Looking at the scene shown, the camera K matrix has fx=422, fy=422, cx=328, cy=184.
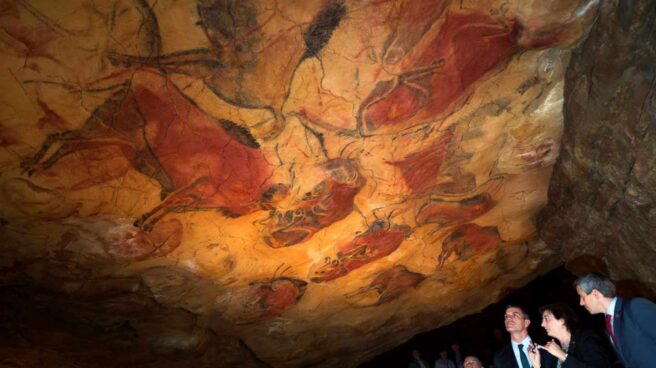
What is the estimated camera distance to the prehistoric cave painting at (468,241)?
19.8ft

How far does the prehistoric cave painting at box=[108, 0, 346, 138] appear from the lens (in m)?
3.19

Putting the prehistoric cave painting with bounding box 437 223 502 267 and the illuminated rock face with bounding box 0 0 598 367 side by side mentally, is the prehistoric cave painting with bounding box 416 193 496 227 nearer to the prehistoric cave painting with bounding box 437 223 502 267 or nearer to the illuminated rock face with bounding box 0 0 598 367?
the illuminated rock face with bounding box 0 0 598 367

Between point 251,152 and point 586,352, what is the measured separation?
Result: 3.20m

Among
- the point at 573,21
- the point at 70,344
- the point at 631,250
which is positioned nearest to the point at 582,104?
the point at 573,21

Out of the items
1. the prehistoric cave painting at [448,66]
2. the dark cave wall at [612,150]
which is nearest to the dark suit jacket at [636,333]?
the dark cave wall at [612,150]

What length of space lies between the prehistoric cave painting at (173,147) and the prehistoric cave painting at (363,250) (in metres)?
1.50

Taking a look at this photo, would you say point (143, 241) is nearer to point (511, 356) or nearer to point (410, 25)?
point (410, 25)

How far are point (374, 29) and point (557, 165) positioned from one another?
3.25m

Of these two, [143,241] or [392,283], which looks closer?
[143,241]

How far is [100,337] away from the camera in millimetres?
5215

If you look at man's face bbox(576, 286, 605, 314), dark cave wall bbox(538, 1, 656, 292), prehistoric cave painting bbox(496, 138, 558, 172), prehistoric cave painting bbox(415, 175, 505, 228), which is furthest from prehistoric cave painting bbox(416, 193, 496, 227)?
man's face bbox(576, 286, 605, 314)

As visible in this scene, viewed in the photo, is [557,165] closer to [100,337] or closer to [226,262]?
[226,262]

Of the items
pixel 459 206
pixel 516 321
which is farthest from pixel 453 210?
pixel 516 321

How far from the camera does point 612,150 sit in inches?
163
